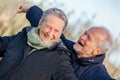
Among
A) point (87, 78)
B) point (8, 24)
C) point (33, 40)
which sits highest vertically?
point (33, 40)

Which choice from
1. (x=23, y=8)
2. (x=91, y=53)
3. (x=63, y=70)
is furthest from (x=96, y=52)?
(x=23, y=8)

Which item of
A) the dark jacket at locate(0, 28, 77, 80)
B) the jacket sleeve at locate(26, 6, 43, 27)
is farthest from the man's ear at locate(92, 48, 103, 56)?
the jacket sleeve at locate(26, 6, 43, 27)

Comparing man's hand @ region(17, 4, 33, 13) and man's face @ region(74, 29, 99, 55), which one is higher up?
Result: man's face @ region(74, 29, 99, 55)

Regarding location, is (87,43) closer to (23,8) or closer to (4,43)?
(4,43)

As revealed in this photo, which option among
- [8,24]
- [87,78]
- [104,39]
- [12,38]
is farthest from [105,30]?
[8,24]

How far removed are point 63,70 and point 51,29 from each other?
0.48m

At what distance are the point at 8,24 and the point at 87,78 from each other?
526 centimetres

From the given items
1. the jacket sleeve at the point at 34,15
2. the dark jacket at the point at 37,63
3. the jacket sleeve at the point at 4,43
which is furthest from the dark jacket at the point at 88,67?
the jacket sleeve at the point at 34,15

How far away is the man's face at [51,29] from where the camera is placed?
505cm

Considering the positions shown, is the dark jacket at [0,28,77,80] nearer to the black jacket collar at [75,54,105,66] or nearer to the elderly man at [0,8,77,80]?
the elderly man at [0,8,77,80]

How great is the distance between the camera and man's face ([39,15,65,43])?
5055mm

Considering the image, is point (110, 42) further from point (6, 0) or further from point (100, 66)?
point (6, 0)

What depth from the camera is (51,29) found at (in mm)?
5094

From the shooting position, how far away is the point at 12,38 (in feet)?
17.9
